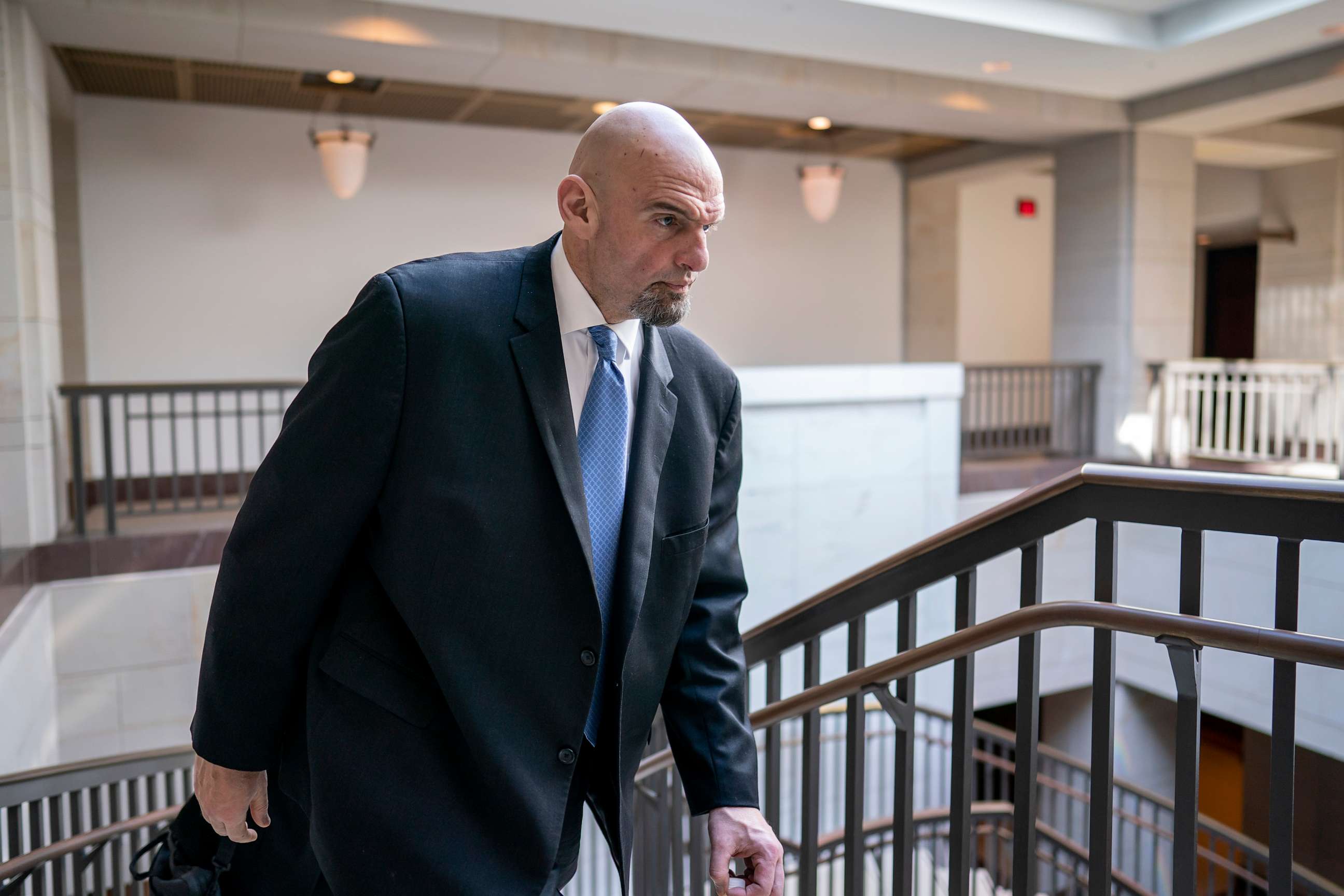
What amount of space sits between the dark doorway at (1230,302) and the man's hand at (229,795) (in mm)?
16705

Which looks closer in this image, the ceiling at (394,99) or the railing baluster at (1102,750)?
the railing baluster at (1102,750)

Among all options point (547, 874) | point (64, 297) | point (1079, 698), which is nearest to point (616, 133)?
point (547, 874)

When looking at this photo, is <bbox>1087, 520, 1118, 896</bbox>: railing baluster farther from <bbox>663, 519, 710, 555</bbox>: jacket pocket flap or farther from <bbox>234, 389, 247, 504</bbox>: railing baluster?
<bbox>234, 389, 247, 504</bbox>: railing baluster

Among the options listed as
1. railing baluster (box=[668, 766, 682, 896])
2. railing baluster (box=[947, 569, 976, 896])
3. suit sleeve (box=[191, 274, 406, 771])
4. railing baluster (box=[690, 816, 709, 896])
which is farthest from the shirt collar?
railing baluster (box=[668, 766, 682, 896])

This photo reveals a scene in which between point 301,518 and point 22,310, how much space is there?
5.94 m

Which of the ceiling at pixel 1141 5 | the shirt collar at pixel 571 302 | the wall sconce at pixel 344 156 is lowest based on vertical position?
the shirt collar at pixel 571 302

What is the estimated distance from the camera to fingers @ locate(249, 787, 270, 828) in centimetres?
151

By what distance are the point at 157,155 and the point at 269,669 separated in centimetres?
926

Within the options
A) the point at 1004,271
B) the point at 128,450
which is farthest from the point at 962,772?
the point at 1004,271

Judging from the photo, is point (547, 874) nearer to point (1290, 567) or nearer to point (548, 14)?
point (1290, 567)

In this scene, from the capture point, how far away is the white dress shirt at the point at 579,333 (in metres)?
1.52

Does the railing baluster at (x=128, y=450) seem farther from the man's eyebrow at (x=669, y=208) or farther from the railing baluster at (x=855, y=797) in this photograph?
the man's eyebrow at (x=669, y=208)

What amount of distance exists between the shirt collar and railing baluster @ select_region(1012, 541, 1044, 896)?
778 mm

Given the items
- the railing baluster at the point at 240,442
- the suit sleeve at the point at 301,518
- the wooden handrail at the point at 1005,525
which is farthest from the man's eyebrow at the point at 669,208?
the railing baluster at the point at 240,442
